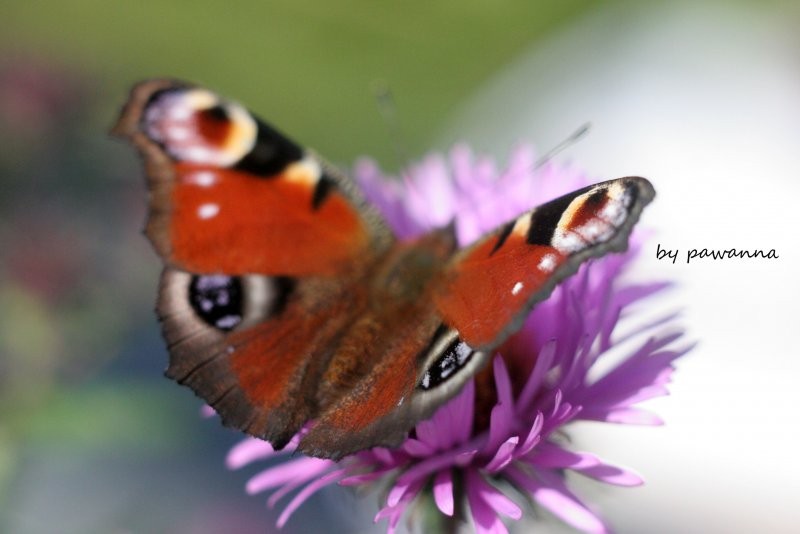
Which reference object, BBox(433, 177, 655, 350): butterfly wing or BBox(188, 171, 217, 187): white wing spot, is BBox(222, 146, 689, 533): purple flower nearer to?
BBox(433, 177, 655, 350): butterfly wing

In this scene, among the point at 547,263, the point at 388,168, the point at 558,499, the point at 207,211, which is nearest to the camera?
the point at 547,263

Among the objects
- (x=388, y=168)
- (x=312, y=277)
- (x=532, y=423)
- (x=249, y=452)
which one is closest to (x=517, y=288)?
(x=532, y=423)

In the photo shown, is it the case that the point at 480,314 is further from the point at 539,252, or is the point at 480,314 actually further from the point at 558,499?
the point at 558,499

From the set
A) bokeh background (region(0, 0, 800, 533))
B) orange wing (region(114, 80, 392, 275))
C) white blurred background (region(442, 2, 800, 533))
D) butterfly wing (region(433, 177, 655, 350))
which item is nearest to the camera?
butterfly wing (region(433, 177, 655, 350))

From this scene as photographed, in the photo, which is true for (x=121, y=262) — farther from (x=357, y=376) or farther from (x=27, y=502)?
(x=357, y=376)

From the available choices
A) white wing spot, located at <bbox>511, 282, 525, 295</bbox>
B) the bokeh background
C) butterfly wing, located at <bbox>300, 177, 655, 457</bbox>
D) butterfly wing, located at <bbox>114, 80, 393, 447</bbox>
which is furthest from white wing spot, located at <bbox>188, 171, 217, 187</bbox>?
white wing spot, located at <bbox>511, 282, 525, 295</bbox>

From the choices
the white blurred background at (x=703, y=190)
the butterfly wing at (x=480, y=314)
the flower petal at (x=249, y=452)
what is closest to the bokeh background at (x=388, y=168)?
the white blurred background at (x=703, y=190)

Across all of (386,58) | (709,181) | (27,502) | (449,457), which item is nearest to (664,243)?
(709,181)
